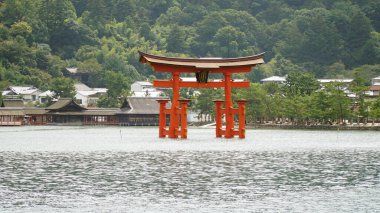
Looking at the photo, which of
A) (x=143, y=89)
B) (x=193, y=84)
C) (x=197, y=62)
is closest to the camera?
(x=197, y=62)

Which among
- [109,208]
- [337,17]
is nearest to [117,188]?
[109,208]

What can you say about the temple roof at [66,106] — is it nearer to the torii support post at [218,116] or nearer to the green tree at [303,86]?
the green tree at [303,86]

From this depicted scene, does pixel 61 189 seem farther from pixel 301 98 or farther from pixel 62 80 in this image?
pixel 62 80

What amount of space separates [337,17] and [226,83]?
82.7 meters

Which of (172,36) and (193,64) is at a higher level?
(172,36)

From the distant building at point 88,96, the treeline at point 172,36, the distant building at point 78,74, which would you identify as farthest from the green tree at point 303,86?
the distant building at point 78,74

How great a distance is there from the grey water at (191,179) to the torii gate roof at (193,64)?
783 centimetres

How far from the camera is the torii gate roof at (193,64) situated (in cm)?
5578

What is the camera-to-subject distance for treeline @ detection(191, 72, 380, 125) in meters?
77.8

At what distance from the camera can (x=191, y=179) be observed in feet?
106

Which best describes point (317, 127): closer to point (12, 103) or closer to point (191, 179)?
point (12, 103)

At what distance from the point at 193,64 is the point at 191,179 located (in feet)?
80.7

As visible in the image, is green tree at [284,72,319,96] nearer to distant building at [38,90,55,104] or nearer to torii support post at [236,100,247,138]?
distant building at [38,90,55,104]

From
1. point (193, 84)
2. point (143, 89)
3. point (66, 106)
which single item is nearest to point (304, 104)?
point (193, 84)
